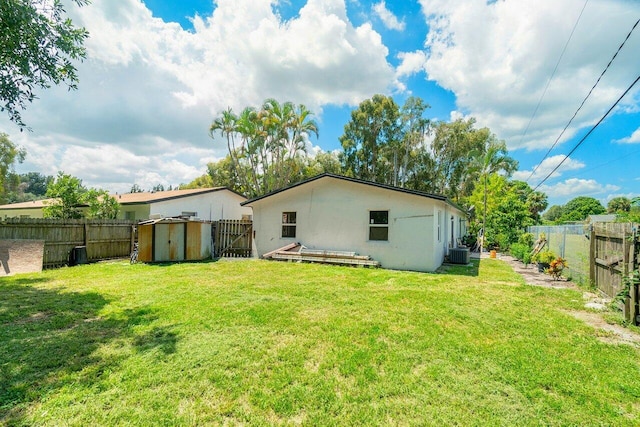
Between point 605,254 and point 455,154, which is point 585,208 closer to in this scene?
point 455,154

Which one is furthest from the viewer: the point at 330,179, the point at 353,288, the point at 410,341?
the point at 330,179

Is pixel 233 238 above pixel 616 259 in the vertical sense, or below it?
below

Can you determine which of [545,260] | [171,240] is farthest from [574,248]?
[171,240]

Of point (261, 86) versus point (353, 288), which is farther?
point (261, 86)

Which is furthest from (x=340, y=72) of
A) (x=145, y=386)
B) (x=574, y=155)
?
(x=145, y=386)

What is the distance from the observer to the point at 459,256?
12648 mm

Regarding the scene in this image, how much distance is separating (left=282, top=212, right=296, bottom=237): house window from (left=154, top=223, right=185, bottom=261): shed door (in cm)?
442

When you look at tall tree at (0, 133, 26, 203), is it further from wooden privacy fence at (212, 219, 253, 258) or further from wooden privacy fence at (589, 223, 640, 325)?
wooden privacy fence at (589, 223, 640, 325)

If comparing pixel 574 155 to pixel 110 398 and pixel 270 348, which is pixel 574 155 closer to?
pixel 270 348

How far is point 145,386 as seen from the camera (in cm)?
284

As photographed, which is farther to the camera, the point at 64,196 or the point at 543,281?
the point at 64,196

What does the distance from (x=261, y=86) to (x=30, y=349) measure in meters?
19.6

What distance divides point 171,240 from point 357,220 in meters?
7.91

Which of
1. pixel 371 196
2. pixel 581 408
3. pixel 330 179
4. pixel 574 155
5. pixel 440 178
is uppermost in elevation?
pixel 440 178
